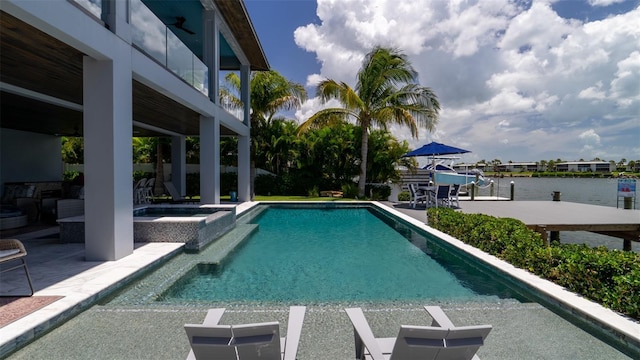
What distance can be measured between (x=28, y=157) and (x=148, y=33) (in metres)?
11.1

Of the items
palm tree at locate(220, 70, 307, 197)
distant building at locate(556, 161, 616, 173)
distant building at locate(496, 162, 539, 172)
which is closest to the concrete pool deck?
palm tree at locate(220, 70, 307, 197)

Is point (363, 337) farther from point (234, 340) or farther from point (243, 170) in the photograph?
point (243, 170)

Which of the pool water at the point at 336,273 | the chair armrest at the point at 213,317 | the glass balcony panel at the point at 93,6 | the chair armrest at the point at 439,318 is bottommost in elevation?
the pool water at the point at 336,273

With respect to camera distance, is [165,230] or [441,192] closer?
[165,230]

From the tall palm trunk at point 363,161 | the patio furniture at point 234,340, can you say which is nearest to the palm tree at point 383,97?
the tall palm trunk at point 363,161

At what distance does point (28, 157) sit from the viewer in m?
13.0

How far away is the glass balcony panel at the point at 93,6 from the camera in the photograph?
457cm

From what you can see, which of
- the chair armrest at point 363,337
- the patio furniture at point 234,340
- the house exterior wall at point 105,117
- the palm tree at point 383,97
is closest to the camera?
the patio furniture at point 234,340

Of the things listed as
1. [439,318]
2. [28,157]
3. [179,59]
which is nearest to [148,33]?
[179,59]

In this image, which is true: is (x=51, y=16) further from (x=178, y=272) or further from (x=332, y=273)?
(x=332, y=273)

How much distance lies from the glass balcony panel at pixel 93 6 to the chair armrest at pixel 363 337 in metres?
5.65

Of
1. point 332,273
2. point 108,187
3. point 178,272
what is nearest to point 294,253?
point 332,273

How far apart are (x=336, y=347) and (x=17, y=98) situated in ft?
32.3

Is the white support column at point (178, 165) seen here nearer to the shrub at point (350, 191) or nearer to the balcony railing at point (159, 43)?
the balcony railing at point (159, 43)
